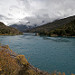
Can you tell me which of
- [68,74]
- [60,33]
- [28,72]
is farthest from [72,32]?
[28,72]

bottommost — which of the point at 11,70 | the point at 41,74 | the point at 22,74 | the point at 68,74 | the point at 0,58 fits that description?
the point at 68,74

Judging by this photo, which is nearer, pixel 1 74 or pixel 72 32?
pixel 1 74

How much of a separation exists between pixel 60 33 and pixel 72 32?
17.2 meters

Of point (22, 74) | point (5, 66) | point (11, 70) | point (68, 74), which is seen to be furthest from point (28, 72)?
point (68, 74)

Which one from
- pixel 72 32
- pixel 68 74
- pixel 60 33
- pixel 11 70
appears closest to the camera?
pixel 11 70

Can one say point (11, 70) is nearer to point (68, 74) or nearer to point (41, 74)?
point (41, 74)

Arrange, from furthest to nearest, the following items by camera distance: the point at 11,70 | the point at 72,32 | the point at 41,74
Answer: the point at 72,32 → the point at 41,74 → the point at 11,70

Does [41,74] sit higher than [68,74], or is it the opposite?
[41,74]

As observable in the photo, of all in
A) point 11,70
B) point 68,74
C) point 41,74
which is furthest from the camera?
point 68,74

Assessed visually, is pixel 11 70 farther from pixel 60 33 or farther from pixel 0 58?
pixel 60 33

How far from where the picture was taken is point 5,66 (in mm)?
6484

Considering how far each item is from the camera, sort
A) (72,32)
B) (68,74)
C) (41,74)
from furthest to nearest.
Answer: (72,32)
(68,74)
(41,74)

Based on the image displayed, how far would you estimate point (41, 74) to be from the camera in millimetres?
7074

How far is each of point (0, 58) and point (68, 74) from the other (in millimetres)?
10235
